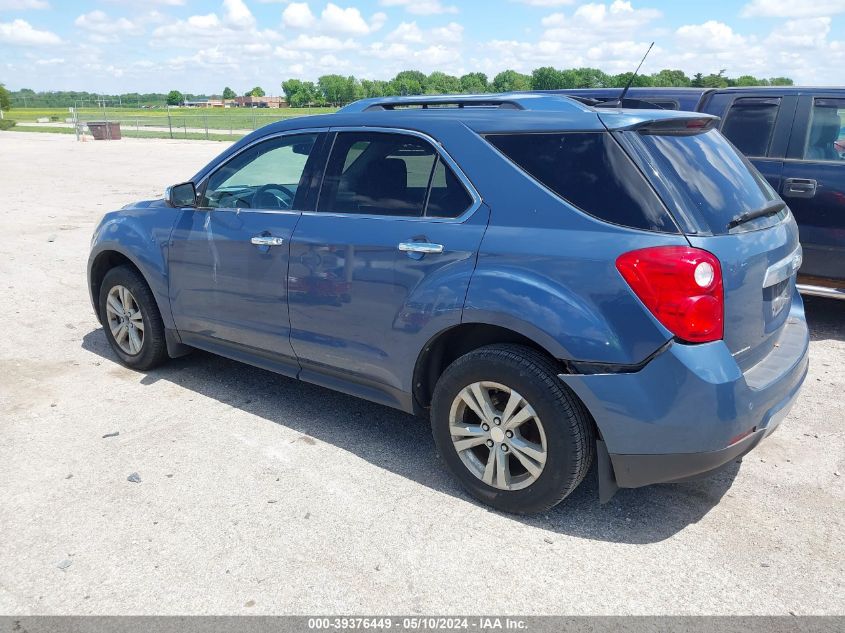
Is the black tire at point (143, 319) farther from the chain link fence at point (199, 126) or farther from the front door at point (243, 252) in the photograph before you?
the chain link fence at point (199, 126)

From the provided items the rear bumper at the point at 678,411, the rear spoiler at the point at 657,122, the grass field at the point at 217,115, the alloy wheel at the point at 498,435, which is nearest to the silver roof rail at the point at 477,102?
the rear spoiler at the point at 657,122

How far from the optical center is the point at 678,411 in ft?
9.23

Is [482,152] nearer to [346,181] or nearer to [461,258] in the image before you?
[461,258]

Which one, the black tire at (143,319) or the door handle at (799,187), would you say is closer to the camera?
the black tire at (143,319)

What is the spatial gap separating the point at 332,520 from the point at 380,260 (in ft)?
4.13

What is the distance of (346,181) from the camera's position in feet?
12.7

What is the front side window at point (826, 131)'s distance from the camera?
5.80m

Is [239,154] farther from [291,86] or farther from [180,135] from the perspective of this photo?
[291,86]

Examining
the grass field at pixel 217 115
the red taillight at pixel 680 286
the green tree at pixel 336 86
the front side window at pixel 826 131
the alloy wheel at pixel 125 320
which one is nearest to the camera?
the red taillight at pixel 680 286

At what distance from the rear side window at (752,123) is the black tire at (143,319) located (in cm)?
490

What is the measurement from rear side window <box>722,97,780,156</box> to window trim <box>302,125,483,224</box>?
148 inches

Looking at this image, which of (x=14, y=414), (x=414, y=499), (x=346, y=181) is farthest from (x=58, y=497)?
(x=346, y=181)

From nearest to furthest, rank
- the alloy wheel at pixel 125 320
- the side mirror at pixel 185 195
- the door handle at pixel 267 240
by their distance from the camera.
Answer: the door handle at pixel 267 240
the side mirror at pixel 185 195
the alloy wheel at pixel 125 320

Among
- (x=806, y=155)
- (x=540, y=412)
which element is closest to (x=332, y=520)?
(x=540, y=412)
